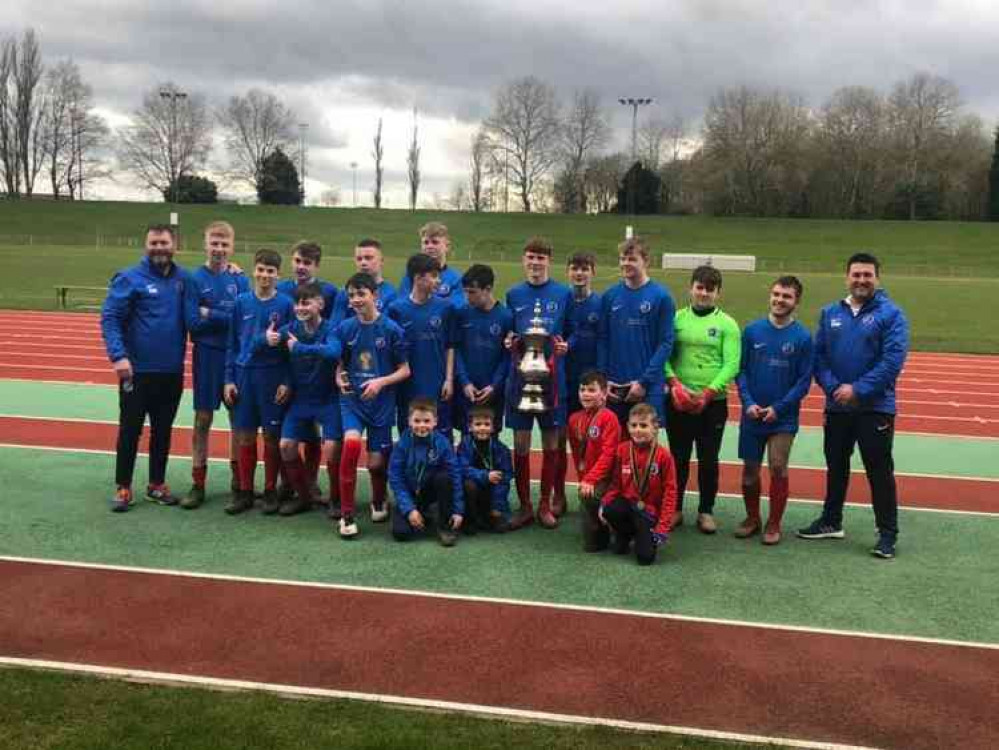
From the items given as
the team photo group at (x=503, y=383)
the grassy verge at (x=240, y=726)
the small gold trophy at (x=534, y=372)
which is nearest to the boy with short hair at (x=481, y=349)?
the team photo group at (x=503, y=383)

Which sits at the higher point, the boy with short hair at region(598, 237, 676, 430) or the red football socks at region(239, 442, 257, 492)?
the boy with short hair at region(598, 237, 676, 430)

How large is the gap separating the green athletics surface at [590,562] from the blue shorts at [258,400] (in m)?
0.63

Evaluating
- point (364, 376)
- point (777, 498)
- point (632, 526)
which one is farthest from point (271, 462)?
point (777, 498)

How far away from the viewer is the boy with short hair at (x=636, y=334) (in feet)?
19.5

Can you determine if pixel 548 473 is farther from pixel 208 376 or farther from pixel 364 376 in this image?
pixel 208 376

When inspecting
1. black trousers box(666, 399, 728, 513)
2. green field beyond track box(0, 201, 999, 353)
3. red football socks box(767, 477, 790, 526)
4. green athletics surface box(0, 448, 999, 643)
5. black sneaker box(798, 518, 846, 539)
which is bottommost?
green athletics surface box(0, 448, 999, 643)

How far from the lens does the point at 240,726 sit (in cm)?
337

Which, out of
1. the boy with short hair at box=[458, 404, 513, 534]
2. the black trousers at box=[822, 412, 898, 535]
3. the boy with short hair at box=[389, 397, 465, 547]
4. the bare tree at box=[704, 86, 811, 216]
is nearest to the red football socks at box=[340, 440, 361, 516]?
the boy with short hair at box=[389, 397, 465, 547]

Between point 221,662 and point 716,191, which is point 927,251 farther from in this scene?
point 221,662

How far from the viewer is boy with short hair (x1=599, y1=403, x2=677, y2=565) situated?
5.44 m

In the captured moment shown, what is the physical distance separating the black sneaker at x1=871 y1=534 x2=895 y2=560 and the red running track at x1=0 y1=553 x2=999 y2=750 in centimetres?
134

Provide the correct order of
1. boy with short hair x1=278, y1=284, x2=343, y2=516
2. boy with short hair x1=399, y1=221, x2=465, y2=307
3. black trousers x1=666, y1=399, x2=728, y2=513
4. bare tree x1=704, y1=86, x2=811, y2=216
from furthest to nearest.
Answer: bare tree x1=704, y1=86, x2=811, y2=216 < boy with short hair x1=399, y1=221, x2=465, y2=307 < black trousers x1=666, y1=399, x2=728, y2=513 < boy with short hair x1=278, y1=284, x2=343, y2=516

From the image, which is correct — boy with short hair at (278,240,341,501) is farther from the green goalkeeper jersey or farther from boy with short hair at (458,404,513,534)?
the green goalkeeper jersey

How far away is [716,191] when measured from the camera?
79625mm
